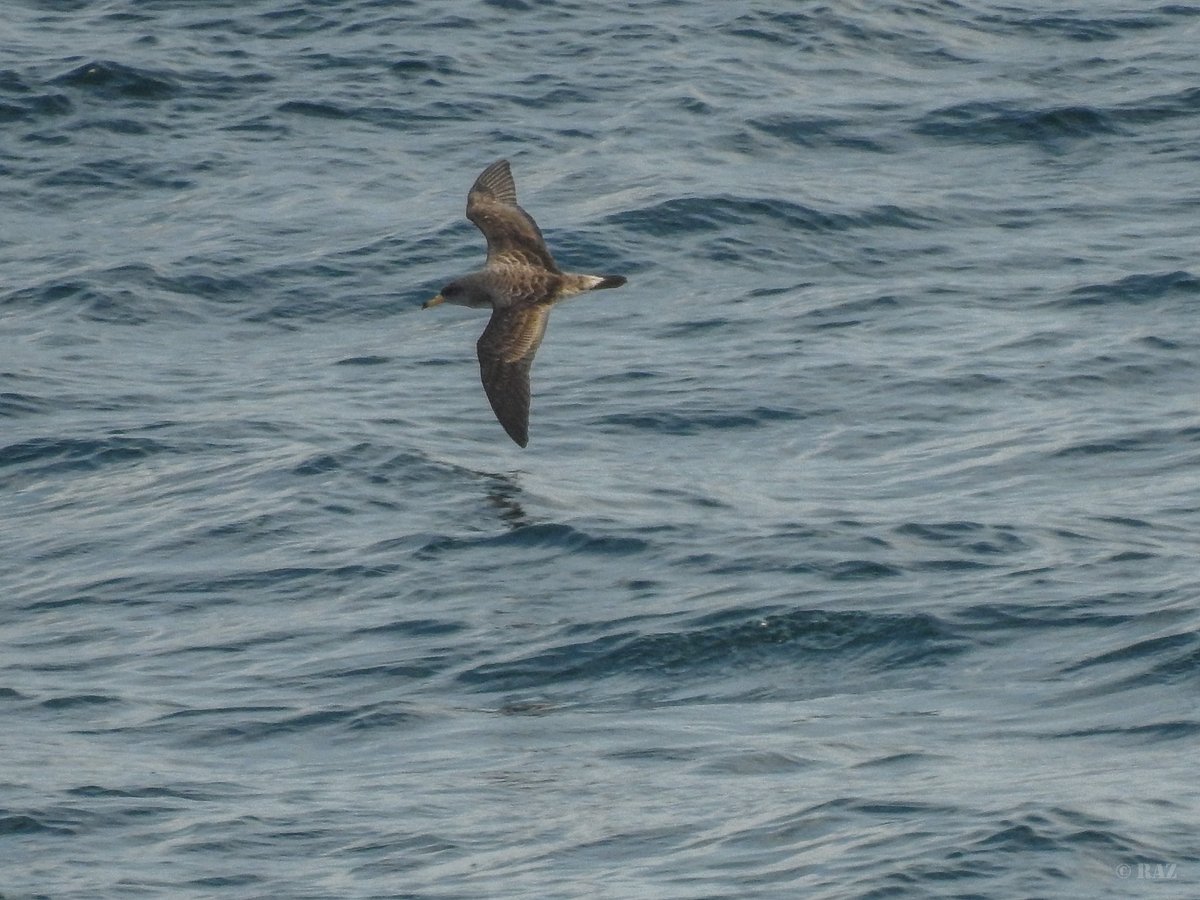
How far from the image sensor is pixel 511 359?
1548 cm

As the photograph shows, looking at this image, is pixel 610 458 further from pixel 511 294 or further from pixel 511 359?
Result: pixel 511 294

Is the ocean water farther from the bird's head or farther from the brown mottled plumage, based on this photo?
the bird's head

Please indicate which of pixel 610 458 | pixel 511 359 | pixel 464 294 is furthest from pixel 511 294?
pixel 610 458

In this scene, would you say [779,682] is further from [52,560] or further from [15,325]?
[15,325]

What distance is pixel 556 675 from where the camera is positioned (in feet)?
41.1

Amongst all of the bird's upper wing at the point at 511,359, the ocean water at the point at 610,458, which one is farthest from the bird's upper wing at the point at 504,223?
the ocean water at the point at 610,458

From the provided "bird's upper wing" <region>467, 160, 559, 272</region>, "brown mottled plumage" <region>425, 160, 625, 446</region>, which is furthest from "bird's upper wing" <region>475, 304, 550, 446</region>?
"bird's upper wing" <region>467, 160, 559, 272</region>

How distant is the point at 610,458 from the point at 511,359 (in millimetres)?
1045

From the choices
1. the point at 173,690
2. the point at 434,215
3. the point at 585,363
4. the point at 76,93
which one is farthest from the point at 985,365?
the point at 76,93

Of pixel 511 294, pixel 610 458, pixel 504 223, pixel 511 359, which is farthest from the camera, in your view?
pixel 504 223

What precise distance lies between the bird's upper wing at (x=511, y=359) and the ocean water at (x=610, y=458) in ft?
1.72

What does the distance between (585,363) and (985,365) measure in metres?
2.90

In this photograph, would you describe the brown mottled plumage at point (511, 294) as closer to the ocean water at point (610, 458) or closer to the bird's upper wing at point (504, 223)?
the bird's upper wing at point (504, 223)

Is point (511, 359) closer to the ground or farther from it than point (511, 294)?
closer to the ground
